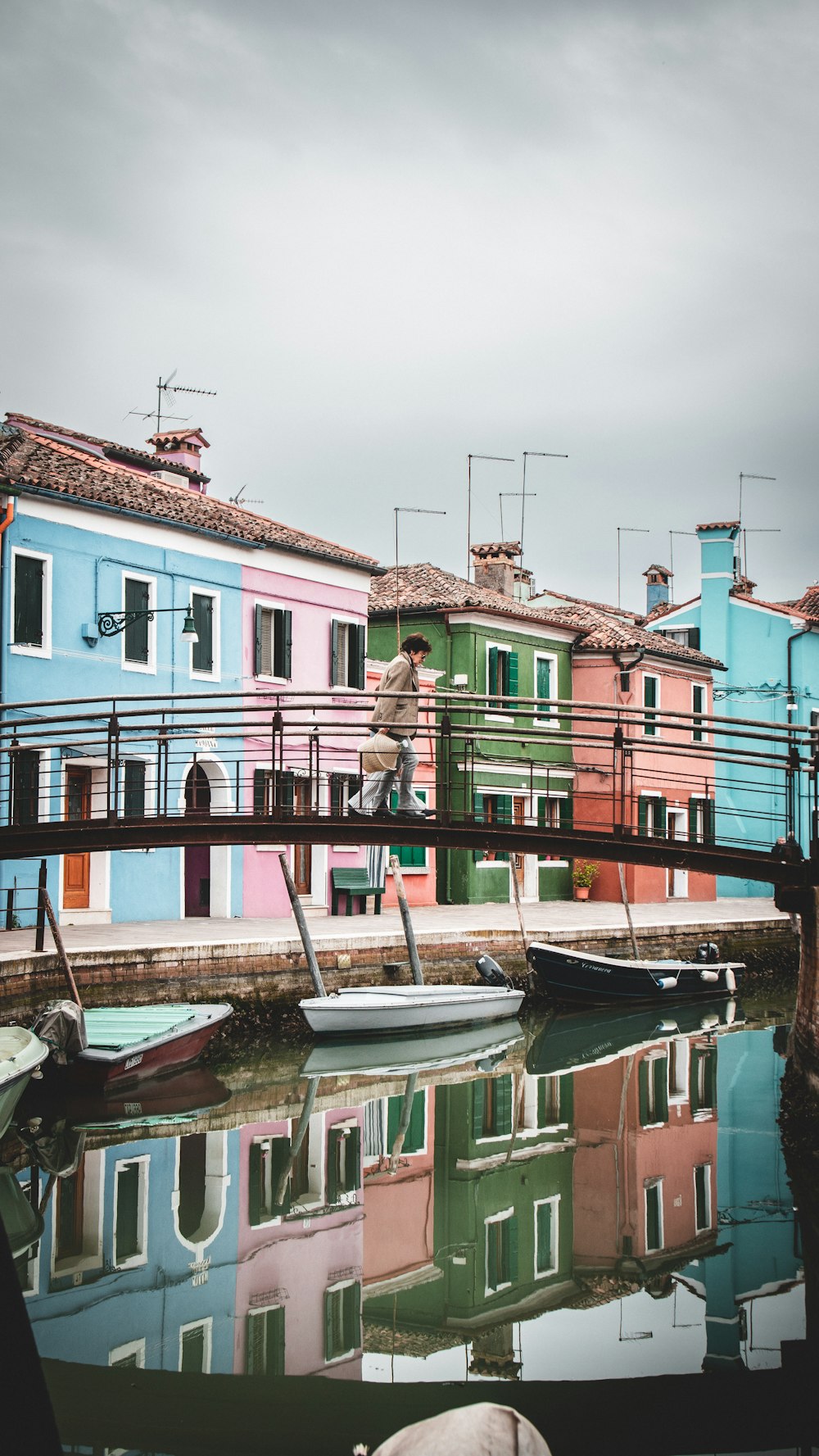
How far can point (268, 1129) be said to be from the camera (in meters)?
13.8

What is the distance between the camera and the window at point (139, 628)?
74.4 feet

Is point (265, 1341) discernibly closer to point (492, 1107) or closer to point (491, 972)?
point (492, 1107)

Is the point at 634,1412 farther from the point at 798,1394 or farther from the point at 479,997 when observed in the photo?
the point at 479,997

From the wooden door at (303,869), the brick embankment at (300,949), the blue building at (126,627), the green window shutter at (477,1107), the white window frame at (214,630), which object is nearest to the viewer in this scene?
the green window shutter at (477,1107)

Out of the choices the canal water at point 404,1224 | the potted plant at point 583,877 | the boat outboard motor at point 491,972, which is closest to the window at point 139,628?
the boat outboard motor at point 491,972

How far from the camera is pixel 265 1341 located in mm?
8328

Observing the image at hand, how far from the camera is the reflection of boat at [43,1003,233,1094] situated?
14195 millimetres

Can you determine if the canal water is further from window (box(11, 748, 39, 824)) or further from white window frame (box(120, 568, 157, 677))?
white window frame (box(120, 568, 157, 677))

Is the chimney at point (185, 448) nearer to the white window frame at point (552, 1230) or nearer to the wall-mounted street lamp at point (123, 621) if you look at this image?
the wall-mounted street lamp at point (123, 621)

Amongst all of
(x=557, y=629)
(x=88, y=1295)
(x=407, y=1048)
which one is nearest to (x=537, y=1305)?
(x=88, y=1295)

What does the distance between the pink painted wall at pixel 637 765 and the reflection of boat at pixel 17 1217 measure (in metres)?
23.6

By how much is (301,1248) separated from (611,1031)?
36.4ft

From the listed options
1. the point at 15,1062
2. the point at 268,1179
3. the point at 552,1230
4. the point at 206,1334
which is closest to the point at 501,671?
the point at 268,1179

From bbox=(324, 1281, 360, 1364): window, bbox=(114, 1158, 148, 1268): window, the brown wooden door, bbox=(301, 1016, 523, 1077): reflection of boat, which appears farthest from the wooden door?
bbox=(324, 1281, 360, 1364): window
